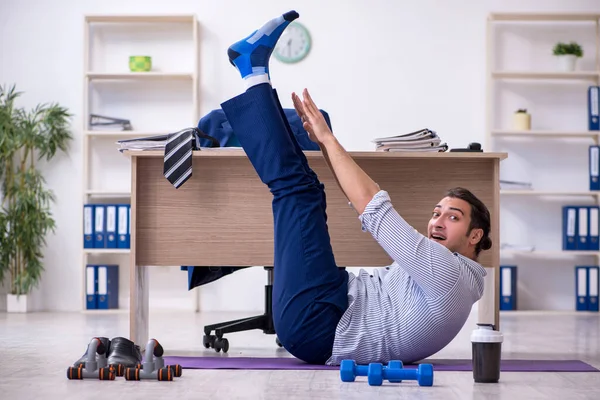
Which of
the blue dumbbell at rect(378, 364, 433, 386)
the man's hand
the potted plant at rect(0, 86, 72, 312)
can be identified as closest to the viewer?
the blue dumbbell at rect(378, 364, 433, 386)

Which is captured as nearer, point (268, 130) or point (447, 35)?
point (268, 130)

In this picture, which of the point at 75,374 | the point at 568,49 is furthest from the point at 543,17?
the point at 75,374

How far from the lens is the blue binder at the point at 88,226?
18.4 ft

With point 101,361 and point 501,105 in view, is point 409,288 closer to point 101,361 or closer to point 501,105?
point 101,361

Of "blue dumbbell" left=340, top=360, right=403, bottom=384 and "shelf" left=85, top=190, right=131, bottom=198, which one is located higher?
"shelf" left=85, top=190, right=131, bottom=198

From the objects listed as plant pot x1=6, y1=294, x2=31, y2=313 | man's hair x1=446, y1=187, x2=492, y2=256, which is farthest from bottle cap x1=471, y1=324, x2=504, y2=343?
plant pot x1=6, y1=294, x2=31, y2=313

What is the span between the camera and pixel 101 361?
7.91 ft

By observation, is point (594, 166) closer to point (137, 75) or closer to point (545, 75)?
point (545, 75)

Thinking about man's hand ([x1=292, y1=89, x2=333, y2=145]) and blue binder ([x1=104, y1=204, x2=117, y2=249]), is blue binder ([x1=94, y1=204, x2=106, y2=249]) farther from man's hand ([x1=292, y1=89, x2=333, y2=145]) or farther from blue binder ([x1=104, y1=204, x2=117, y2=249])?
man's hand ([x1=292, y1=89, x2=333, y2=145])

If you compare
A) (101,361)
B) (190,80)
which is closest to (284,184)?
(101,361)

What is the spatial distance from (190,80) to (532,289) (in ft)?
9.08

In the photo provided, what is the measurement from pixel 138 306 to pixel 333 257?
1.06 meters

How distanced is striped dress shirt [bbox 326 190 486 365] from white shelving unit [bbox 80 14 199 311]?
3540 mm

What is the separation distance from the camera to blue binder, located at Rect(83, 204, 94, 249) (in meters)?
5.61
